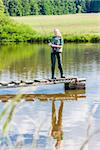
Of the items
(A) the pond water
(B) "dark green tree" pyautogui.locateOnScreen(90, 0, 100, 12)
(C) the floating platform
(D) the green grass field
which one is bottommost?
(B) "dark green tree" pyautogui.locateOnScreen(90, 0, 100, 12)

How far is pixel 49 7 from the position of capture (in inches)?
4363

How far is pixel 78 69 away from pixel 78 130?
41.9ft

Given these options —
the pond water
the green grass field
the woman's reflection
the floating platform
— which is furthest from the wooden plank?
the green grass field

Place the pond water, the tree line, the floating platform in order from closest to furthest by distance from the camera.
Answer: the pond water → the floating platform → the tree line

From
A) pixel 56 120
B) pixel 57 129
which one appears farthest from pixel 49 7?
pixel 57 129

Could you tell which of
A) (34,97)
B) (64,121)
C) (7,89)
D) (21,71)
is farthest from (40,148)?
(21,71)

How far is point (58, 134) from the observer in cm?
909

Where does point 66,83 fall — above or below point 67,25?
above

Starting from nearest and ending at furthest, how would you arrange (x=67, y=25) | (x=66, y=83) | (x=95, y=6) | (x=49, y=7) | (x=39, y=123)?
(x=39, y=123), (x=66, y=83), (x=67, y=25), (x=49, y=7), (x=95, y=6)

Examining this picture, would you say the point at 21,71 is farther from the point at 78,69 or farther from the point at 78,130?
the point at 78,130

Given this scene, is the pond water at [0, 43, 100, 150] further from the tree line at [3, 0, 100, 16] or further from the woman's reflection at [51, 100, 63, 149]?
the tree line at [3, 0, 100, 16]

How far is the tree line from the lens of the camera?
9788cm

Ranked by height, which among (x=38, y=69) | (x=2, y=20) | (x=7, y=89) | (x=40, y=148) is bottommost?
(x=2, y=20)

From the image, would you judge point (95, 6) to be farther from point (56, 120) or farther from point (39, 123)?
point (39, 123)
